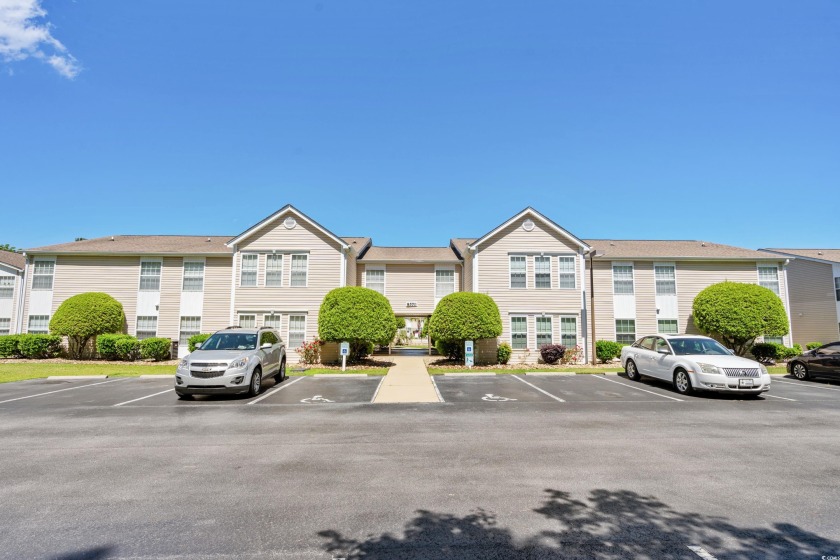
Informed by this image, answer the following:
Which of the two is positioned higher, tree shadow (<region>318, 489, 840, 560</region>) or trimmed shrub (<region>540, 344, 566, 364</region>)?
trimmed shrub (<region>540, 344, 566, 364</region>)

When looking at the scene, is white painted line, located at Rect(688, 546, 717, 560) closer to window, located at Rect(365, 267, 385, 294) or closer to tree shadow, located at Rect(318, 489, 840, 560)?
tree shadow, located at Rect(318, 489, 840, 560)

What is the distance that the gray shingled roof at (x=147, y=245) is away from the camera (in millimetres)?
22688

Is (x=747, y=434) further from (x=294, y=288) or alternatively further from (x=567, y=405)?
(x=294, y=288)

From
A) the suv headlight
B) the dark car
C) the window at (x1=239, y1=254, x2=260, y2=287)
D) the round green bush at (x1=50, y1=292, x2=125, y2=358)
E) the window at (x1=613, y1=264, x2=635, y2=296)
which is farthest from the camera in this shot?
the window at (x1=613, y1=264, x2=635, y2=296)

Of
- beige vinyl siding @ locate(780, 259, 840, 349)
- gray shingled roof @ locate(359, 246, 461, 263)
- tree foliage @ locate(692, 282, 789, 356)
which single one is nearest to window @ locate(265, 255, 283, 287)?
gray shingled roof @ locate(359, 246, 461, 263)

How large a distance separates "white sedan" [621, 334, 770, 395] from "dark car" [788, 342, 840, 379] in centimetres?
568

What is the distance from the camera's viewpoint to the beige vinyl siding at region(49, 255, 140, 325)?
22672 millimetres

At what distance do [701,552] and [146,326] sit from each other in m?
25.5

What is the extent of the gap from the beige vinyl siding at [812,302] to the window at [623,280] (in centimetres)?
1310

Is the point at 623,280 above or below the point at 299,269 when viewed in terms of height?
below

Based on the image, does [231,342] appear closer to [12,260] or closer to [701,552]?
[701,552]

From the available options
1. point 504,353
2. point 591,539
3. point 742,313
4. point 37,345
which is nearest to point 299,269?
point 504,353

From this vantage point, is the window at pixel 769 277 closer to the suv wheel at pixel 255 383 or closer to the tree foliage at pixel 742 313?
the tree foliage at pixel 742 313

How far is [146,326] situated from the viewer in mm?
22578
